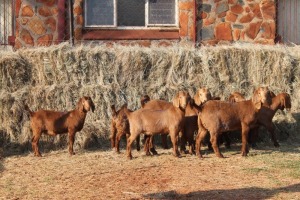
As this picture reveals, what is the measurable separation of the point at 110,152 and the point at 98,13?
6445 mm

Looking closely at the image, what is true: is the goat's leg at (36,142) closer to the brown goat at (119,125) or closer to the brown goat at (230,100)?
the brown goat at (119,125)

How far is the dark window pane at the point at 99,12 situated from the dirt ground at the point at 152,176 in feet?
20.0

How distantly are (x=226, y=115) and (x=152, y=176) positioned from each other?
2.45 metres

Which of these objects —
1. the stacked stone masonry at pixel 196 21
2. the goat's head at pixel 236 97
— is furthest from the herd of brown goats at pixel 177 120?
the stacked stone masonry at pixel 196 21

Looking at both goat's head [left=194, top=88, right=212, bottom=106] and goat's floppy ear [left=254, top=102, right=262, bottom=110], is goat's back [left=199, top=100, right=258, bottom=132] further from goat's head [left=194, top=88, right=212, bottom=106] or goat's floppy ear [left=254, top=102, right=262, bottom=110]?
goat's head [left=194, top=88, right=212, bottom=106]

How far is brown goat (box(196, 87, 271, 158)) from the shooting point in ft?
35.9

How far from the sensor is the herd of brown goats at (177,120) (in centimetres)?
1093

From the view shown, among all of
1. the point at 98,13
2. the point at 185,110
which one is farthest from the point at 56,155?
the point at 98,13

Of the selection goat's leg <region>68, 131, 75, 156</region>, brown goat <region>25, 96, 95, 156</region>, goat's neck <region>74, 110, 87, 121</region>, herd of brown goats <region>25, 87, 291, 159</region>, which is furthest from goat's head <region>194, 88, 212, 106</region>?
goat's leg <region>68, 131, 75, 156</region>

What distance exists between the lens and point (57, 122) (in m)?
11.5

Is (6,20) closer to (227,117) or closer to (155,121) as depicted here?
(155,121)

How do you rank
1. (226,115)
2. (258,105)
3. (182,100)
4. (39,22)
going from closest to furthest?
(182,100), (226,115), (258,105), (39,22)

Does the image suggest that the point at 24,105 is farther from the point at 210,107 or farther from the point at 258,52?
the point at 258,52

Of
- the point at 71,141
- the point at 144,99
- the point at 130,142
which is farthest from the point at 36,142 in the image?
the point at 144,99
